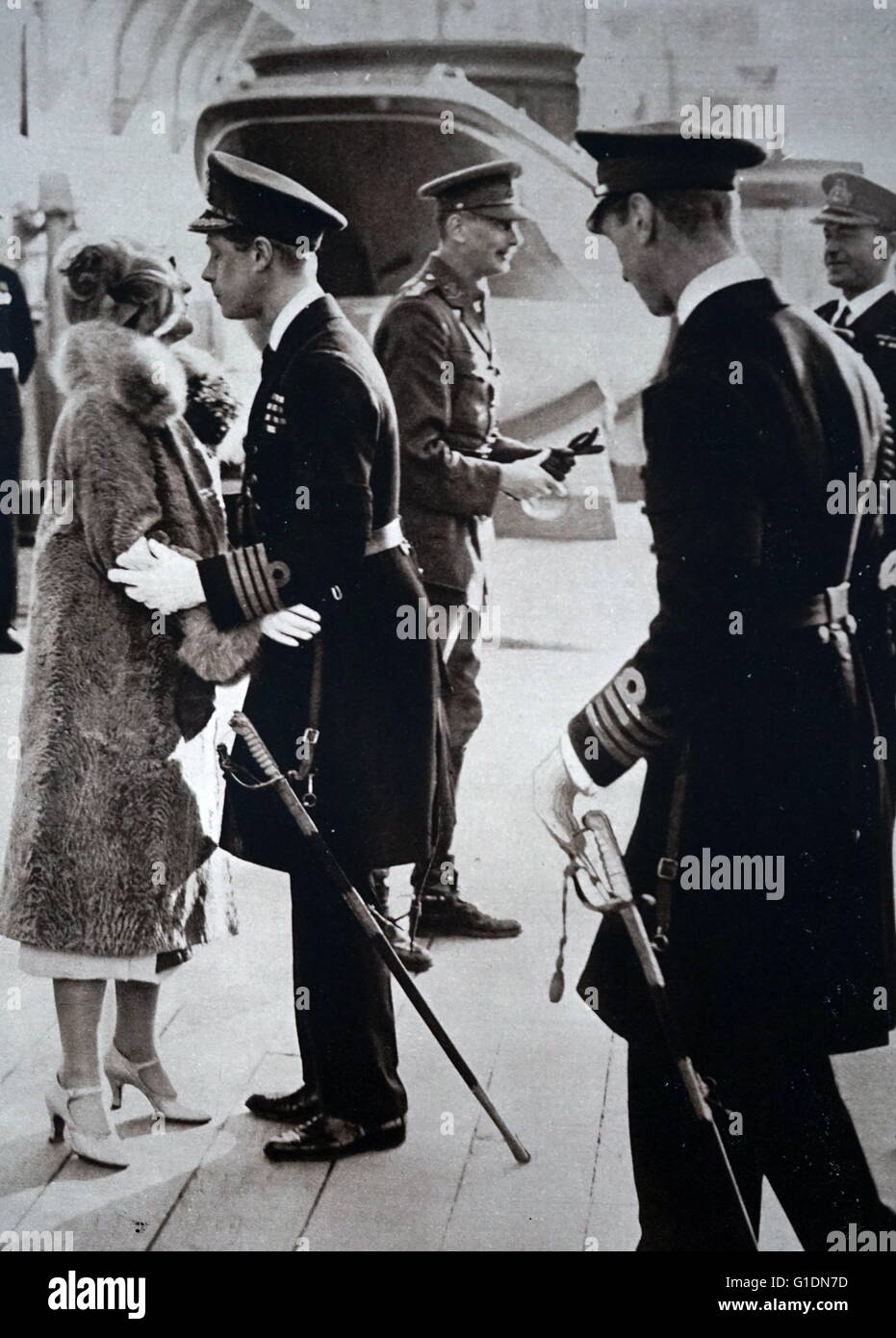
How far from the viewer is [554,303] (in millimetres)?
3330

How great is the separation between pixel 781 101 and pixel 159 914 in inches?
80.0

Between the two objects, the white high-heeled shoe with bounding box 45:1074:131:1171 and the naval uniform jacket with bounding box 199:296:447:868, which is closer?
the naval uniform jacket with bounding box 199:296:447:868

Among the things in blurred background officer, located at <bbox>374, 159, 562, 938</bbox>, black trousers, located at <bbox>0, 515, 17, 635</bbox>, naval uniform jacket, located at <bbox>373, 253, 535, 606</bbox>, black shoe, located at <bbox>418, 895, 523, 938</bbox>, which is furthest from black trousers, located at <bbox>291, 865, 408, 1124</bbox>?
black trousers, located at <bbox>0, 515, 17, 635</bbox>

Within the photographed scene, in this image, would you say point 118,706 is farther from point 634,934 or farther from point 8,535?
point 634,934

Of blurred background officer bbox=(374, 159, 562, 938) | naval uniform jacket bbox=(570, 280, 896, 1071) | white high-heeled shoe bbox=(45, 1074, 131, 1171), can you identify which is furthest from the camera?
white high-heeled shoe bbox=(45, 1074, 131, 1171)

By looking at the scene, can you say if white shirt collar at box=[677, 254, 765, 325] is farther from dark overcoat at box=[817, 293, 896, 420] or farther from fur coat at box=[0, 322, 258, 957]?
fur coat at box=[0, 322, 258, 957]

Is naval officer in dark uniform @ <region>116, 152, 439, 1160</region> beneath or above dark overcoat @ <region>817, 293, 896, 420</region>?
beneath

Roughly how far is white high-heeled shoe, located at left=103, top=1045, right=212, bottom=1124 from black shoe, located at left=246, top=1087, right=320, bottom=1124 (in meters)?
0.11

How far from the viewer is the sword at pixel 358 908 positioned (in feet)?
11.1

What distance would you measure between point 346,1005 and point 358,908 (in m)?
0.20

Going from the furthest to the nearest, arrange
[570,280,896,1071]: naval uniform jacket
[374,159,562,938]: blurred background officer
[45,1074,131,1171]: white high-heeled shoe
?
[45,1074,131,1171]: white high-heeled shoe, [374,159,562,938]: blurred background officer, [570,280,896,1071]: naval uniform jacket

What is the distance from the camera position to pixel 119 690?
3424 mm

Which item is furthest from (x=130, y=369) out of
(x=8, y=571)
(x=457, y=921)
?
(x=457, y=921)

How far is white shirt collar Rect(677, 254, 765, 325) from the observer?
3.24 metres
